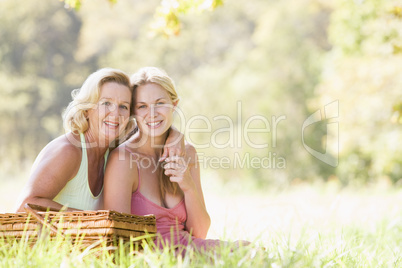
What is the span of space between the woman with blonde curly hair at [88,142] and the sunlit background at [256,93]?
96 centimetres

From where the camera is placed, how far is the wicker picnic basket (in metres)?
2.68

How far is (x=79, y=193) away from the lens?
11.3ft

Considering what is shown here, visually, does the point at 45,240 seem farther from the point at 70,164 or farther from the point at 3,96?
the point at 3,96

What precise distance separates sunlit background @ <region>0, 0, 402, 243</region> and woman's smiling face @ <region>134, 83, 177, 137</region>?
2.69 feet

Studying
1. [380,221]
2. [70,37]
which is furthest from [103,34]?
[380,221]

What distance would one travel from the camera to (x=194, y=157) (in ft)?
13.0

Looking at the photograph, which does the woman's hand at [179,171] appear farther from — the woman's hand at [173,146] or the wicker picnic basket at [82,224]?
the wicker picnic basket at [82,224]

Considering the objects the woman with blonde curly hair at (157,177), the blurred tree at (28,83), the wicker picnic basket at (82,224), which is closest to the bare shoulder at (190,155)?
the woman with blonde curly hair at (157,177)

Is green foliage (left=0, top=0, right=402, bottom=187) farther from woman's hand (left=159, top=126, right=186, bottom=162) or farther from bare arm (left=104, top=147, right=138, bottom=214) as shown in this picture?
bare arm (left=104, top=147, right=138, bottom=214)

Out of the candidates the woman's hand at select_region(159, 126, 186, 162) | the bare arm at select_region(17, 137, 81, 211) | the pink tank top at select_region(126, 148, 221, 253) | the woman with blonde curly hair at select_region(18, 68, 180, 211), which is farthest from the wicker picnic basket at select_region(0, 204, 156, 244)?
the woman's hand at select_region(159, 126, 186, 162)

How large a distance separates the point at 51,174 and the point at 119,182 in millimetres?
416

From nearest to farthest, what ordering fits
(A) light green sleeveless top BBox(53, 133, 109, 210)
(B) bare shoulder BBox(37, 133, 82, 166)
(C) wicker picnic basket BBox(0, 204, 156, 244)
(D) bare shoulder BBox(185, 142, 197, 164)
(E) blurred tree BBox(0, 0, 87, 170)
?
(C) wicker picnic basket BBox(0, 204, 156, 244), (B) bare shoulder BBox(37, 133, 82, 166), (A) light green sleeveless top BBox(53, 133, 109, 210), (D) bare shoulder BBox(185, 142, 197, 164), (E) blurred tree BBox(0, 0, 87, 170)

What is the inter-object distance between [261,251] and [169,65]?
2601 centimetres

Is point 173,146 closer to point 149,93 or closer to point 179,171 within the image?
point 179,171
